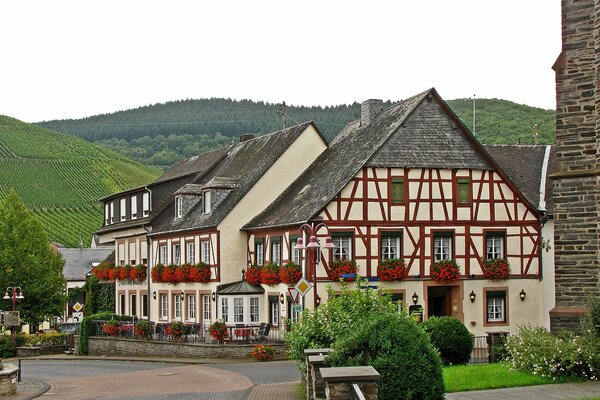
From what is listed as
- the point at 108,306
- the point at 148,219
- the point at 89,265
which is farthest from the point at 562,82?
the point at 89,265

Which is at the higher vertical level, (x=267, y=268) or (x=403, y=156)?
(x=403, y=156)

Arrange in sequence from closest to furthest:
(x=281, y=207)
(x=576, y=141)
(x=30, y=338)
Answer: (x=576, y=141) < (x=281, y=207) < (x=30, y=338)

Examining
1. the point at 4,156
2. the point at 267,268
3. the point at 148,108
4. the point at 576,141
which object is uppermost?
the point at 148,108

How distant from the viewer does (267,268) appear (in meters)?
42.1

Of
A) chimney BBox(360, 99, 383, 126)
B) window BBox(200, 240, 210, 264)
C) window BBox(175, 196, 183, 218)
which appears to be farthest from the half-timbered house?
window BBox(175, 196, 183, 218)

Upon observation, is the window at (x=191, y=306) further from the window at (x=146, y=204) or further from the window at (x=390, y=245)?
the window at (x=390, y=245)

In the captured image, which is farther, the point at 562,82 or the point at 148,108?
the point at 148,108

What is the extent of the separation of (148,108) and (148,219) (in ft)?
483

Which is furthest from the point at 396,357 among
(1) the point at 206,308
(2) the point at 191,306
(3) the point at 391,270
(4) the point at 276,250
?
(2) the point at 191,306

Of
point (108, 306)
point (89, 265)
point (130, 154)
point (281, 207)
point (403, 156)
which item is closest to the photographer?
point (403, 156)

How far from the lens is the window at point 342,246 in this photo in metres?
39.5

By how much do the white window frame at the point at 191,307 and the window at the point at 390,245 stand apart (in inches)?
454

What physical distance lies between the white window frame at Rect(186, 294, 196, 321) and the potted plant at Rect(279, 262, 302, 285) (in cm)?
895

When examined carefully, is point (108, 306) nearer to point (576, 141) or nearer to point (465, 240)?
point (465, 240)
